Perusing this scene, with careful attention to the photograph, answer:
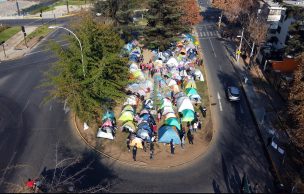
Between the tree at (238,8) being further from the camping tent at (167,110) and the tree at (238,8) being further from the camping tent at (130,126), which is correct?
the camping tent at (130,126)

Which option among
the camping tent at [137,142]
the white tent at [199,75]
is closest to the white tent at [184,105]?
the camping tent at [137,142]

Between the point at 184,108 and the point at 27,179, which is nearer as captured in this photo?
the point at 27,179

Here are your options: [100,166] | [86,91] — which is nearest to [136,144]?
[100,166]

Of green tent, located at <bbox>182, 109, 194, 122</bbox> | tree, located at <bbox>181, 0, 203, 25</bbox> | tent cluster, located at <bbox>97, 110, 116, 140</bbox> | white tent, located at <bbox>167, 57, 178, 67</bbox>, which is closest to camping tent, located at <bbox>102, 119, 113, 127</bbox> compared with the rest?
tent cluster, located at <bbox>97, 110, 116, 140</bbox>

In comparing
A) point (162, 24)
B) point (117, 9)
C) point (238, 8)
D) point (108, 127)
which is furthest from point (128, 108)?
point (238, 8)

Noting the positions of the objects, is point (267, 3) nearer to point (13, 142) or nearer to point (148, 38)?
point (148, 38)

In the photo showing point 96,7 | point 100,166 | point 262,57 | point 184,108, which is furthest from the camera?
point 96,7
